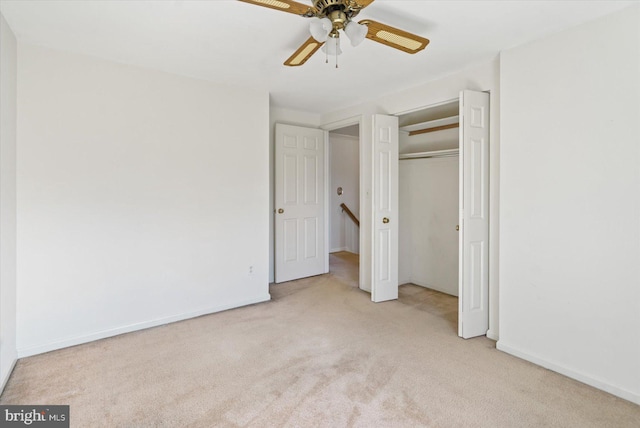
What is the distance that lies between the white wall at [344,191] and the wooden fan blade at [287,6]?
490cm

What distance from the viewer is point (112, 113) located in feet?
9.22

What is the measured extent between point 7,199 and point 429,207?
4.07 meters

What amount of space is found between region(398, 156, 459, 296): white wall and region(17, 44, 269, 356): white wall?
1.91 meters

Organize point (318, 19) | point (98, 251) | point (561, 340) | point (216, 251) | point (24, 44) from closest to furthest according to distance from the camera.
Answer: point (318, 19)
point (561, 340)
point (24, 44)
point (98, 251)
point (216, 251)

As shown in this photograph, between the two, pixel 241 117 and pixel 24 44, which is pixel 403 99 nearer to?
pixel 241 117

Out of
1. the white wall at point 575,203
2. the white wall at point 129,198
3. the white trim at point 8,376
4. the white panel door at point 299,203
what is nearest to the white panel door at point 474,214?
the white wall at point 575,203

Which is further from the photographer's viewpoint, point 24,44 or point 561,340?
point 24,44

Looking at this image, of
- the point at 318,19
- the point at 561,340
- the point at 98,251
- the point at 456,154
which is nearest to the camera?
the point at 318,19

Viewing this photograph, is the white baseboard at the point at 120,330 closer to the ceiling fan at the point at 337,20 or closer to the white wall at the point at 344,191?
the ceiling fan at the point at 337,20

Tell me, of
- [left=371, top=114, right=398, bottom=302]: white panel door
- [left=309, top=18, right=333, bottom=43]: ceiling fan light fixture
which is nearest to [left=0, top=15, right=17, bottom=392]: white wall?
[left=309, top=18, right=333, bottom=43]: ceiling fan light fixture

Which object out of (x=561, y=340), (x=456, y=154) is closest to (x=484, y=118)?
(x=456, y=154)

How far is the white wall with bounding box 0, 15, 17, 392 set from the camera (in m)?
2.12

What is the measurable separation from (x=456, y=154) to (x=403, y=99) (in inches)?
35.8

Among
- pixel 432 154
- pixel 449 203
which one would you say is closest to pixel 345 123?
pixel 432 154
